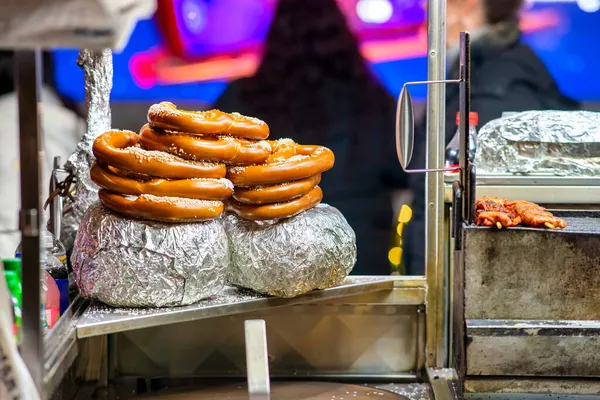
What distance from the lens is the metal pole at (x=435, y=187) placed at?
1841mm

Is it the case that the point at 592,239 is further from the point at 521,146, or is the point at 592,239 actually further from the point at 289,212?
the point at 289,212

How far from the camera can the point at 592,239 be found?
5.19 feet

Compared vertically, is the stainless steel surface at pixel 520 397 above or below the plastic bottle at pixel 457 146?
below

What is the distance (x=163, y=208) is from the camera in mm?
1470

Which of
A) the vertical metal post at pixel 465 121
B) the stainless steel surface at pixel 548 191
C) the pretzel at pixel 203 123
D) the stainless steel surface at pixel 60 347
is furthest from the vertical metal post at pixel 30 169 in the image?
the stainless steel surface at pixel 548 191

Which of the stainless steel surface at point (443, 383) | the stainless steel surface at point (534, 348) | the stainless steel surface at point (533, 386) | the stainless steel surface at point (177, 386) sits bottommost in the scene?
the stainless steel surface at point (177, 386)

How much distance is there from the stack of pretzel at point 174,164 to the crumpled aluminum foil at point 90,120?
9.4 inches

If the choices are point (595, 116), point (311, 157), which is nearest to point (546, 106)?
point (595, 116)

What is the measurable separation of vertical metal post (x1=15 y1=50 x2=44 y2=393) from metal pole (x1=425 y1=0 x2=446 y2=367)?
1.13 m

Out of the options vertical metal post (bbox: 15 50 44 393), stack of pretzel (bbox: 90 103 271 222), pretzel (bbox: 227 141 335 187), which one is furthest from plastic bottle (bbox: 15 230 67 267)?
vertical metal post (bbox: 15 50 44 393)

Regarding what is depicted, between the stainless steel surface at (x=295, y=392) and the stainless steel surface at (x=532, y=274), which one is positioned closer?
the stainless steel surface at (x=532, y=274)

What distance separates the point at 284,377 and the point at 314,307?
0.64 feet

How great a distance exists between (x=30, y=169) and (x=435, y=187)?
117 cm

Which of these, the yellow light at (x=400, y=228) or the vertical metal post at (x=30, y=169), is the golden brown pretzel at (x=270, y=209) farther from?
the vertical metal post at (x=30, y=169)
